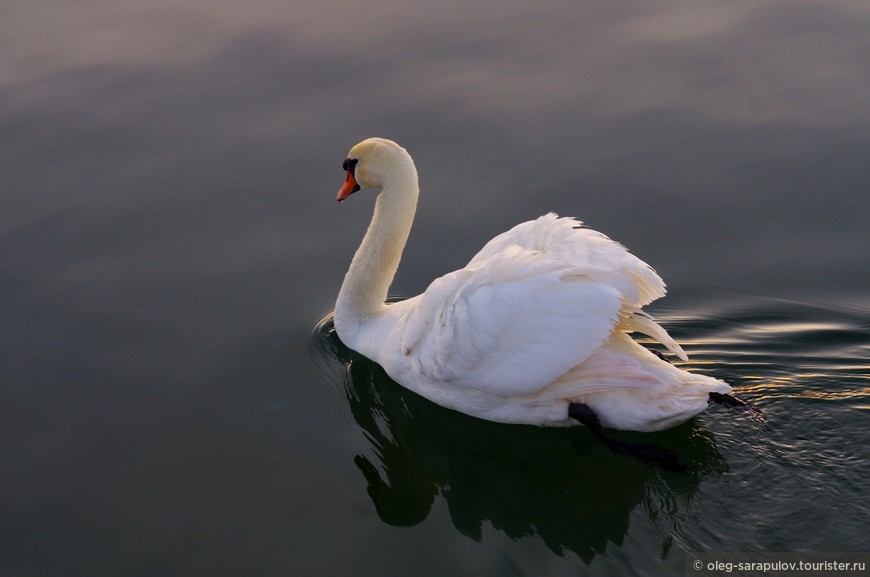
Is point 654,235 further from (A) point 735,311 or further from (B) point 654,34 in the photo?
(B) point 654,34

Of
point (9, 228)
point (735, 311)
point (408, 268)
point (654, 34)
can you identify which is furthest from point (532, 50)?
point (9, 228)

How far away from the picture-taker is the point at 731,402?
273 inches

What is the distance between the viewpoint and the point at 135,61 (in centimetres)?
1242

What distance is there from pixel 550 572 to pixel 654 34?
8234 millimetres

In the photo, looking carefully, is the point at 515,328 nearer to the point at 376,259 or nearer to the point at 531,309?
the point at 531,309

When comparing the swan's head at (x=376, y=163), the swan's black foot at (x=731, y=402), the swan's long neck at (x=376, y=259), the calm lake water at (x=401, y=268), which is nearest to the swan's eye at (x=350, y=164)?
the swan's head at (x=376, y=163)

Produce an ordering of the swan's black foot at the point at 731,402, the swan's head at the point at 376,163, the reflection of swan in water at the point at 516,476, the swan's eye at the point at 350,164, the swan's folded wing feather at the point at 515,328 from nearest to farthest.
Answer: the reflection of swan in water at the point at 516,476, the swan's folded wing feather at the point at 515,328, the swan's black foot at the point at 731,402, the swan's head at the point at 376,163, the swan's eye at the point at 350,164

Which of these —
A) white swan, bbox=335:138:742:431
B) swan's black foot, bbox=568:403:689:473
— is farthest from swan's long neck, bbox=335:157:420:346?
swan's black foot, bbox=568:403:689:473

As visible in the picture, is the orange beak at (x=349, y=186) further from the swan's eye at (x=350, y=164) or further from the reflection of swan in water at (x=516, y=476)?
the reflection of swan in water at (x=516, y=476)

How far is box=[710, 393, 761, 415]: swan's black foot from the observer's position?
22.7 ft

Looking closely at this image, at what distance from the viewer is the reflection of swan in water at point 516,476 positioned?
6.34 m

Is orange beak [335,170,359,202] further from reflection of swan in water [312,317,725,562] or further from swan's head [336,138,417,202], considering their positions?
reflection of swan in water [312,317,725,562]

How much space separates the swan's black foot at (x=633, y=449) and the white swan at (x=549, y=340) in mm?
23

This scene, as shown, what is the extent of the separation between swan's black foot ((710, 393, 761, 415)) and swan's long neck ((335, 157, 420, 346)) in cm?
287
